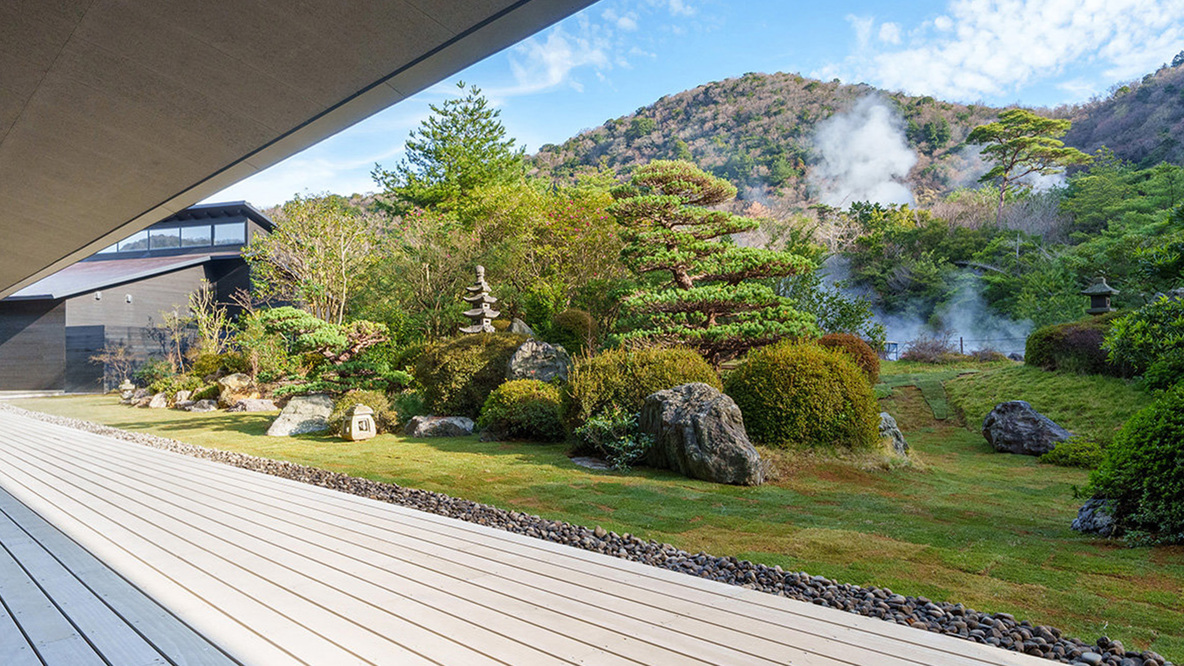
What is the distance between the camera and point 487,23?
1.78 metres

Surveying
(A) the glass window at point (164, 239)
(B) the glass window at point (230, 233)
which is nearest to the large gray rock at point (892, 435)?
(B) the glass window at point (230, 233)

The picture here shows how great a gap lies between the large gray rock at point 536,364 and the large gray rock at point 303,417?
3.06 metres

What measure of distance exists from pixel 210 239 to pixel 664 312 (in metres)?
23.1

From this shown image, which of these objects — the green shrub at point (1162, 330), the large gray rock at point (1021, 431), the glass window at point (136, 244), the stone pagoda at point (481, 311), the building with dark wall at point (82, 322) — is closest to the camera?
the green shrub at point (1162, 330)

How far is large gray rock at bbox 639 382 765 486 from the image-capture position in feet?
19.3

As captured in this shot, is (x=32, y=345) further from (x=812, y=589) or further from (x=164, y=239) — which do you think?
(x=812, y=589)

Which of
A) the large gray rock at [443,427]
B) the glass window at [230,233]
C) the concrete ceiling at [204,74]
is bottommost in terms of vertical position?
the large gray rock at [443,427]

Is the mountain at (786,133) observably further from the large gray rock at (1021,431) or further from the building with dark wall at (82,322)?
the large gray rock at (1021,431)

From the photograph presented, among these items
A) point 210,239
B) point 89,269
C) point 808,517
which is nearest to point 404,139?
point 210,239

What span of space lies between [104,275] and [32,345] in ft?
10.6

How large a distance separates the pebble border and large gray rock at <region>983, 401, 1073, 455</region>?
6725mm

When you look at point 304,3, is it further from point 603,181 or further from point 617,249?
point 603,181

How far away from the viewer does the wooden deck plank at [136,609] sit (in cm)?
185

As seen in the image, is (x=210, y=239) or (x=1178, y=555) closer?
(x=1178, y=555)
